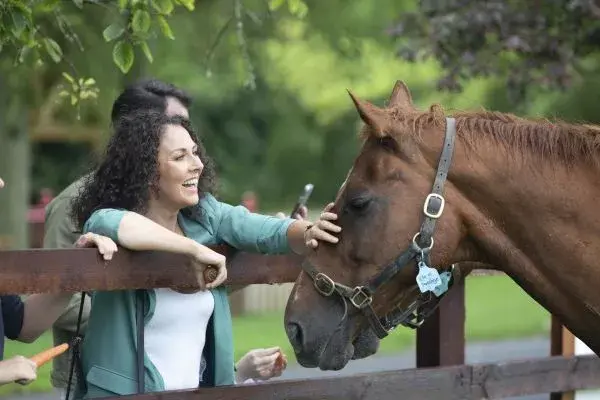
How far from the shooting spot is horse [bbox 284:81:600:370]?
319 cm

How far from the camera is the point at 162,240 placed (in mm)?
3141

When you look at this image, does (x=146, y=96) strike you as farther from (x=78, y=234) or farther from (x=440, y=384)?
(x=440, y=384)

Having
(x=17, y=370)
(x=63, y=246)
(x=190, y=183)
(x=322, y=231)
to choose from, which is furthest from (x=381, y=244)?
(x=63, y=246)

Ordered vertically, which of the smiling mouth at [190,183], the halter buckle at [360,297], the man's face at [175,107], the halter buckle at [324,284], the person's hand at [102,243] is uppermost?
the man's face at [175,107]

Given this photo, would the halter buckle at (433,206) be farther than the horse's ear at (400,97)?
No

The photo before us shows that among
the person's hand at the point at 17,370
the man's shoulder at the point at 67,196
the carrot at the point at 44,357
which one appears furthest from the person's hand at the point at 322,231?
the man's shoulder at the point at 67,196

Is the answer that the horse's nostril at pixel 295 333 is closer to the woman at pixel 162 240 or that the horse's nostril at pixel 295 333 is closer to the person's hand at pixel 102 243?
the woman at pixel 162 240

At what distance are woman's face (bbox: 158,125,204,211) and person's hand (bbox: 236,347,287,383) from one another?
75 cm

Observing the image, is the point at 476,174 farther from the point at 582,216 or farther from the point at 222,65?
the point at 222,65

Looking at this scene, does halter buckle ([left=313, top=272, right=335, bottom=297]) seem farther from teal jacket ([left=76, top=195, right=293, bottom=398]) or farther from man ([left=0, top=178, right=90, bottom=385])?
man ([left=0, top=178, right=90, bottom=385])

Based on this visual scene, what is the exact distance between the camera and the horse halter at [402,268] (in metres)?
3.15

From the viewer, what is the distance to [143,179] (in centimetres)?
334

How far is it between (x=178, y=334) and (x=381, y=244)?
73cm

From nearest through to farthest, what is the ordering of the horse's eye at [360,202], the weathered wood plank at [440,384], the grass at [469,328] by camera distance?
the horse's eye at [360,202], the weathered wood plank at [440,384], the grass at [469,328]
